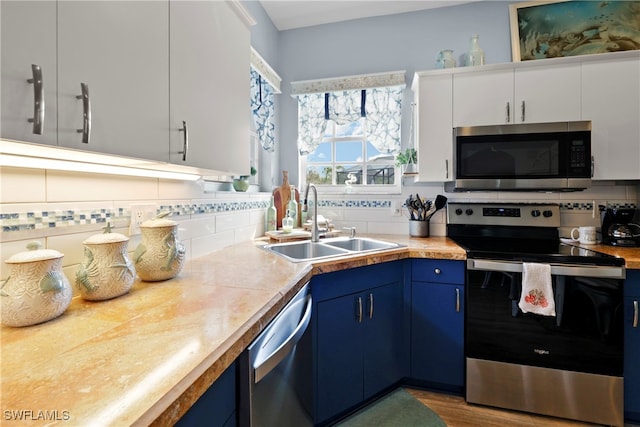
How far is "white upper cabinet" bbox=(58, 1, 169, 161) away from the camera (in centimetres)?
70

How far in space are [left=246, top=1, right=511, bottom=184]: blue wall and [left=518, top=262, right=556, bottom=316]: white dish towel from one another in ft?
4.72

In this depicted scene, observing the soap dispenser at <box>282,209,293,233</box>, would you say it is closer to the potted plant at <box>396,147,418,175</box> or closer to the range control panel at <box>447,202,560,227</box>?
the potted plant at <box>396,147,418,175</box>

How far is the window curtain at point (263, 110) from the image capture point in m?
2.36

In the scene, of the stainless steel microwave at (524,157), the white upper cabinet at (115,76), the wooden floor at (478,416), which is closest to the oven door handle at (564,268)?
the stainless steel microwave at (524,157)

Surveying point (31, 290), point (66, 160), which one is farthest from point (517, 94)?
point (31, 290)

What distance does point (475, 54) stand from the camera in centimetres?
219

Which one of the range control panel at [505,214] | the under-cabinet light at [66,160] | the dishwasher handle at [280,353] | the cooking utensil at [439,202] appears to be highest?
the under-cabinet light at [66,160]

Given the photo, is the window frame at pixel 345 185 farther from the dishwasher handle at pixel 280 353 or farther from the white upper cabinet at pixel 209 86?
the dishwasher handle at pixel 280 353

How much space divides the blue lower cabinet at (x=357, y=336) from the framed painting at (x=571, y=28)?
6.46 ft

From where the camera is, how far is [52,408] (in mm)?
448

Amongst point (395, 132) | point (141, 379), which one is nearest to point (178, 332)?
point (141, 379)

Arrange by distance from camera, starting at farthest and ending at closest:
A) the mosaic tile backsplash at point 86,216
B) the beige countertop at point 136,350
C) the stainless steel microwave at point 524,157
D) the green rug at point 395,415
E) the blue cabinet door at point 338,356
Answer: the stainless steel microwave at point 524,157 → the green rug at point 395,415 → the blue cabinet door at point 338,356 → the mosaic tile backsplash at point 86,216 → the beige countertop at point 136,350

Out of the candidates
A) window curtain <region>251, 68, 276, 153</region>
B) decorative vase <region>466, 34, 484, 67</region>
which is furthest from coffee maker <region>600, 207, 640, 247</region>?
window curtain <region>251, 68, 276, 153</region>

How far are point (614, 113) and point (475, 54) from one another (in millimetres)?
932
